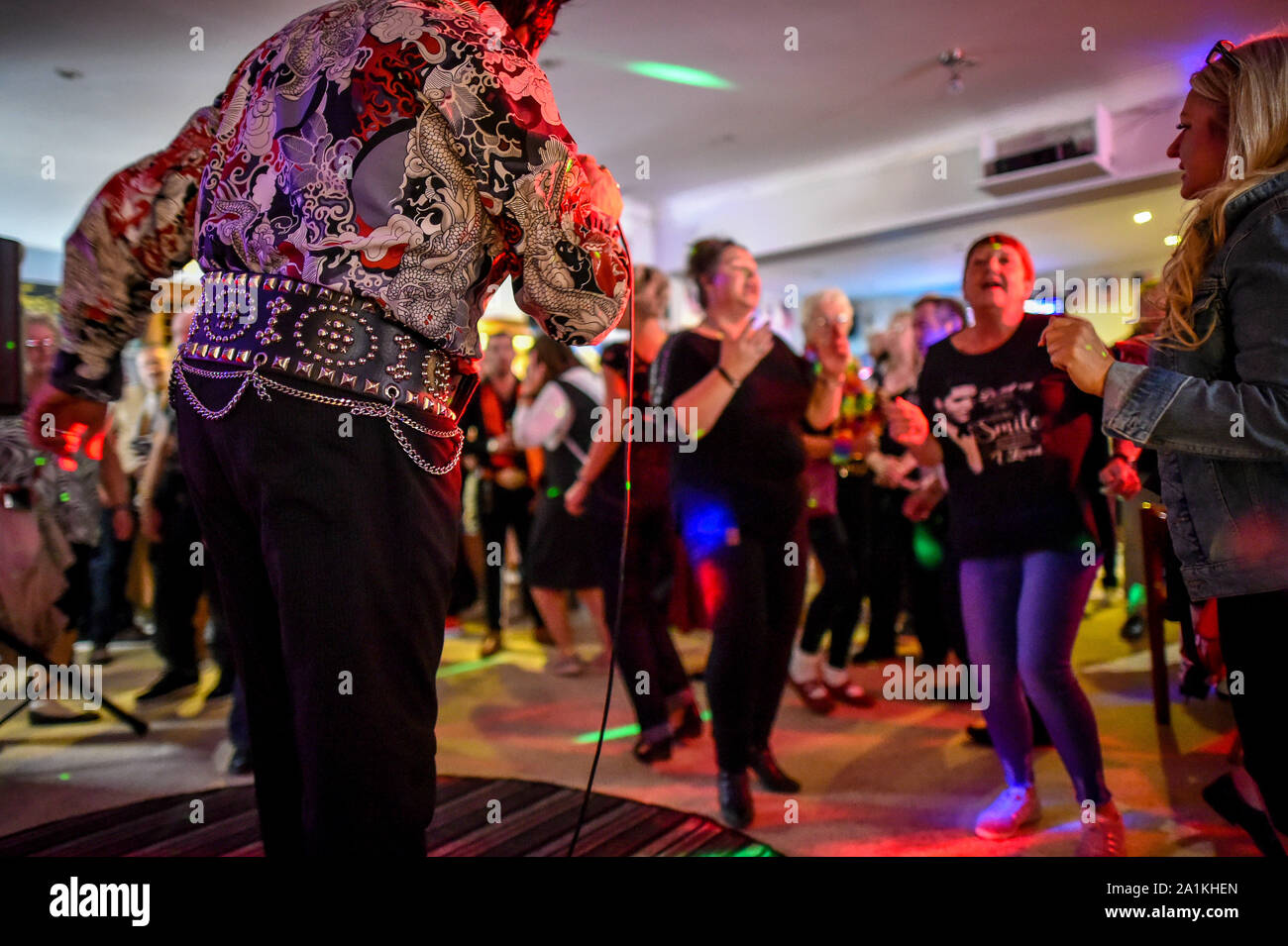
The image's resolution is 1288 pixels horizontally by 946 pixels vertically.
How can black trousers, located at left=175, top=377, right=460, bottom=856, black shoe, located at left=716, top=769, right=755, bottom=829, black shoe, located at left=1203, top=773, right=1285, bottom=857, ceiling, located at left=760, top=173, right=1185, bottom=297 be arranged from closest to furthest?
black trousers, located at left=175, top=377, right=460, bottom=856 → black shoe, located at left=1203, top=773, right=1285, bottom=857 → black shoe, located at left=716, top=769, right=755, bottom=829 → ceiling, located at left=760, top=173, right=1185, bottom=297

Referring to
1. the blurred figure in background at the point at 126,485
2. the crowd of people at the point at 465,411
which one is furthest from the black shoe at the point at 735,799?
the blurred figure in background at the point at 126,485

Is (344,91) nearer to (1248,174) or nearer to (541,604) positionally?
(1248,174)

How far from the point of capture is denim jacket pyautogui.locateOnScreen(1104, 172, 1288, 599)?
1.12 m

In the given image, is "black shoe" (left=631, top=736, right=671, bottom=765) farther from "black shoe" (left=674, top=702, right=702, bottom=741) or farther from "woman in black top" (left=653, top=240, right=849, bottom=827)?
"woman in black top" (left=653, top=240, right=849, bottom=827)

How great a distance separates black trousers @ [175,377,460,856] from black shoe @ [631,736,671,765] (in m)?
1.71

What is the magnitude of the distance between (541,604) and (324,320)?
119 inches

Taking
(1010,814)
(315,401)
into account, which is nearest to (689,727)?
(1010,814)

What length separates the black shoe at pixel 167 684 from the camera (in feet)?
11.2

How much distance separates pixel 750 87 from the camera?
4.90 metres

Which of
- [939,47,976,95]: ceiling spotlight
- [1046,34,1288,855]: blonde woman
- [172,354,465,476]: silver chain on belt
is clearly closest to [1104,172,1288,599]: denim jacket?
[1046,34,1288,855]: blonde woman

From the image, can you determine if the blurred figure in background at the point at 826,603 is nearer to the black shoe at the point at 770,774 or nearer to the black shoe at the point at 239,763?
the black shoe at the point at 770,774

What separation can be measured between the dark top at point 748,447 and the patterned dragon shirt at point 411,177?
1.22m

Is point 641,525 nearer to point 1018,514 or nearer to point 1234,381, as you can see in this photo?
point 1018,514

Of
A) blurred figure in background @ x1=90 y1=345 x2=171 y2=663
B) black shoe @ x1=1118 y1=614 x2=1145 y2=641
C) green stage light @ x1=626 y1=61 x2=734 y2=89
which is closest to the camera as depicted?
blurred figure in background @ x1=90 y1=345 x2=171 y2=663
